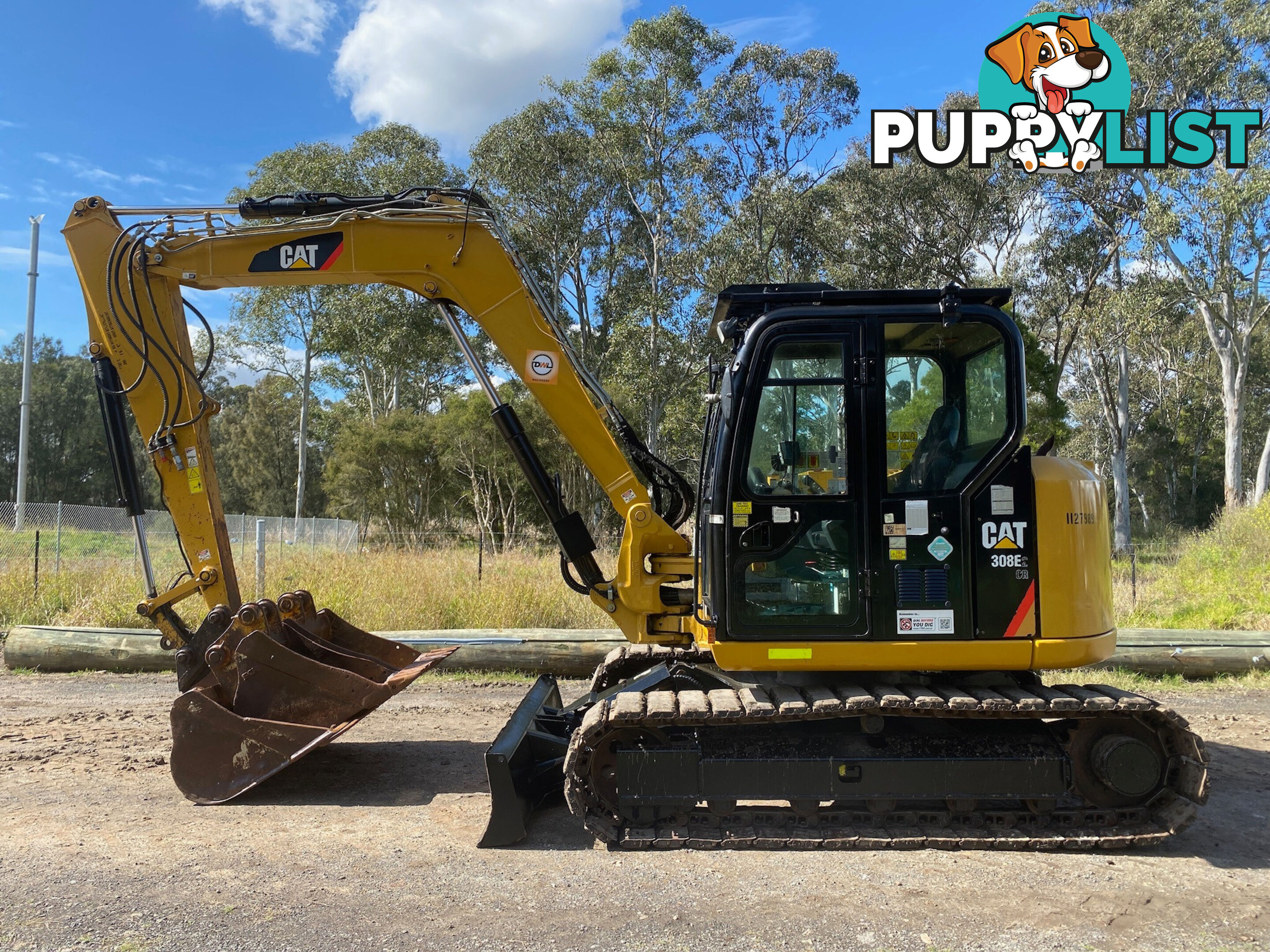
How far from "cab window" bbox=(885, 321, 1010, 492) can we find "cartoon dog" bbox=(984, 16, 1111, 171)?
15344 millimetres

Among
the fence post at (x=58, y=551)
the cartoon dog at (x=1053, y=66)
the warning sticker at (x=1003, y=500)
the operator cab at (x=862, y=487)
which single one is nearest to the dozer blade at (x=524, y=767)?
the operator cab at (x=862, y=487)

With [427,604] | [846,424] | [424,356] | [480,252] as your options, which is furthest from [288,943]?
[424,356]

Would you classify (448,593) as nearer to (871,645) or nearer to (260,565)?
(260,565)

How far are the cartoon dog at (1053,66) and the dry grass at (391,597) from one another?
1382 centimetres

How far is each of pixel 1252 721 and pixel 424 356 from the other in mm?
27220

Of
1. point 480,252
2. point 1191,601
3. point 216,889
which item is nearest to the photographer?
point 216,889

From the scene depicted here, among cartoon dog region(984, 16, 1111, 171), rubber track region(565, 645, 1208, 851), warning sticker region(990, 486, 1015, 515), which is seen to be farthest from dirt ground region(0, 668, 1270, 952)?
cartoon dog region(984, 16, 1111, 171)

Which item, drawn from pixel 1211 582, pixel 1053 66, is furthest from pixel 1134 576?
pixel 1053 66

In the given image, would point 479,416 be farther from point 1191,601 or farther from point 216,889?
point 216,889

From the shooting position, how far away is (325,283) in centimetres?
569

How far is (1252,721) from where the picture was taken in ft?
24.1

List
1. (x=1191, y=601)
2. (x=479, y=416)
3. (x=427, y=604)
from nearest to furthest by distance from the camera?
1. (x=427, y=604)
2. (x=1191, y=601)
3. (x=479, y=416)

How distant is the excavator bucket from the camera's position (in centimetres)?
511

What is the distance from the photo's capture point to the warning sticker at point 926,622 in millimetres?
4676
